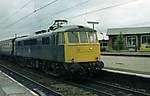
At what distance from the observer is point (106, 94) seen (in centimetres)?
1357

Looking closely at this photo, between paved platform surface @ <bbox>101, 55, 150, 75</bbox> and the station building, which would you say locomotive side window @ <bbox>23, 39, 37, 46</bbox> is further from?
the station building

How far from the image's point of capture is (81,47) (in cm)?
1827

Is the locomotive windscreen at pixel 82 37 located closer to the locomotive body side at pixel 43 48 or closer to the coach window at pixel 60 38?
the coach window at pixel 60 38

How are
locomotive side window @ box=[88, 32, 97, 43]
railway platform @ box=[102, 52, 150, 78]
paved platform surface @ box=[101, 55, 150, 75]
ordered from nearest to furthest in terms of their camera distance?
railway platform @ box=[102, 52, 150, 78] → paved platform surface @ box=[101, 55, 150, 75] → locomotive side window @ box=[88, 32, 97, 43]

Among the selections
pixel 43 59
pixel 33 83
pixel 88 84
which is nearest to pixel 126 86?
pixel 88 84

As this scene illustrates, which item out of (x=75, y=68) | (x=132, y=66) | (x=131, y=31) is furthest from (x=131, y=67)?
(x=131, y=31)

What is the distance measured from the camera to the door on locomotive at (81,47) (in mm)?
17906

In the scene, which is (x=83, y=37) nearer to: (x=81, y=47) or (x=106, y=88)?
(x=81, y=47)

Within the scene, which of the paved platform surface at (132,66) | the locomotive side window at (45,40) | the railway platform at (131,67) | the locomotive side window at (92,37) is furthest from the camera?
the locomotive side window at (45,40)

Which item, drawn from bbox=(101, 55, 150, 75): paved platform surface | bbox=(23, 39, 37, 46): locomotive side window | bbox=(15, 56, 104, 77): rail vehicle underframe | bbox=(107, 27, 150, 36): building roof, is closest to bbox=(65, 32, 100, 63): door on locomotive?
bbox=(15, 56, 104, 77): rail vehicle underframe

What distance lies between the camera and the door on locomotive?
17.9 m

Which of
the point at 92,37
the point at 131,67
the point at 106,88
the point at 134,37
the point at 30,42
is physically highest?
the point at 134,37

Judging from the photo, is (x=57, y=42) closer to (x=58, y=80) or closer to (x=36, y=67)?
(x=58, y=80)

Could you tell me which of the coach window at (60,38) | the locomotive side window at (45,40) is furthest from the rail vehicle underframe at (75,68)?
the locomotive side window at (45,40)
